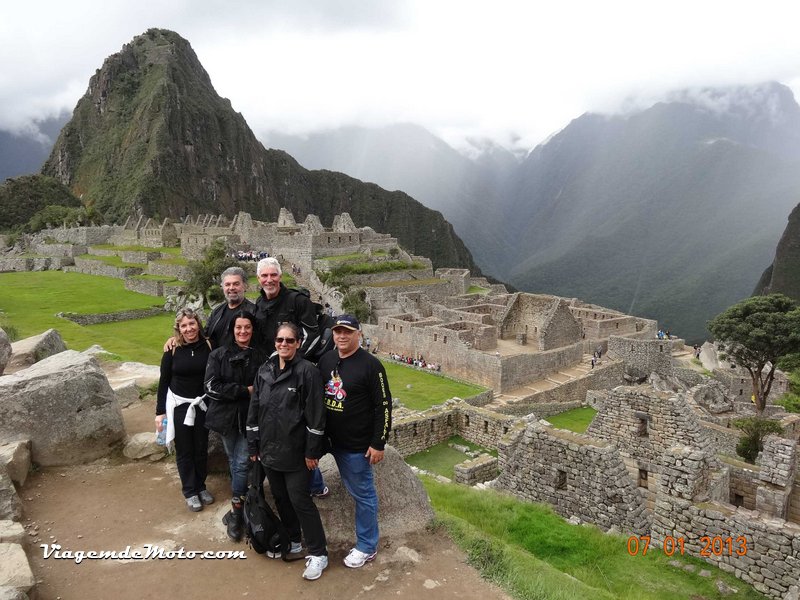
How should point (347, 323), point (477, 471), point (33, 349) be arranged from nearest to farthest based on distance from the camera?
point (347, 323), point (477, 471), point (33, 349)

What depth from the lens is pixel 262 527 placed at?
4.18m

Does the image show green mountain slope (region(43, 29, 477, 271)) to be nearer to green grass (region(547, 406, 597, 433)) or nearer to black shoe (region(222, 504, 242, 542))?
green grass (region(547, 406, 597, 433))

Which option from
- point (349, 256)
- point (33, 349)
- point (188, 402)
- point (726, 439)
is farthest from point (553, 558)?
point (349, 256)

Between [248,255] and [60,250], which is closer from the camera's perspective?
[248,255]

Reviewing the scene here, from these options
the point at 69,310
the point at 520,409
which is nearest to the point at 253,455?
the point at 520,409

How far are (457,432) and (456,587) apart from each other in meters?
6.45

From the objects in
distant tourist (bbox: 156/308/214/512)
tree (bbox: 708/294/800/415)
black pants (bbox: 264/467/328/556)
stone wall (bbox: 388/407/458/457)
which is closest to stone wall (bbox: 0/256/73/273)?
stone wall (bbox: 388/407/458/457)

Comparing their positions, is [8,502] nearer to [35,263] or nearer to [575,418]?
[575,418]

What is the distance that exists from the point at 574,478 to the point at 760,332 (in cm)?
1586

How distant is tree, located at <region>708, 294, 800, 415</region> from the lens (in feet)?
60.5

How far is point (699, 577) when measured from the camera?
519cm

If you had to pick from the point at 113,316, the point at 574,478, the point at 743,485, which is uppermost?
the point at 574,478

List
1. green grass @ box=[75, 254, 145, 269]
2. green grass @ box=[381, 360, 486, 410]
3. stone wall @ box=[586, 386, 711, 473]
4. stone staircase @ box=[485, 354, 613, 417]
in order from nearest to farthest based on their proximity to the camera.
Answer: stone wall @ box=[586, 386, 711, 473] → green grass @ box=[381, 360, 486, 410] → stone staircase @ box=[485, 354, 613, 417] → green grass @ box=[75, 254, 145, 269]

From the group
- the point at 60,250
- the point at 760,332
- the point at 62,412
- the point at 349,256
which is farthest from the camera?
the point at 60,250
